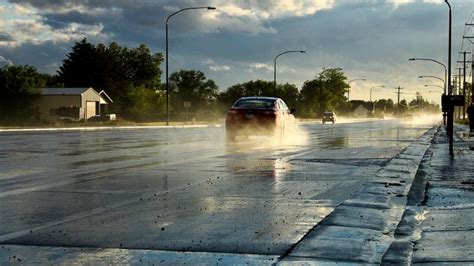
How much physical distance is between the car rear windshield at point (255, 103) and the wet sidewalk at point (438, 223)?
12033 mm

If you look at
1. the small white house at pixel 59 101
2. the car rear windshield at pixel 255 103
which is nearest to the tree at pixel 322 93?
the small white house at pixel 59 101

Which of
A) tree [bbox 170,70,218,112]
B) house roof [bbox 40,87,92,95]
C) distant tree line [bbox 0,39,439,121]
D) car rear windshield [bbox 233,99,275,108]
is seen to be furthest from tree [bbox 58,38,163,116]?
car rear windshield [bbox 233,99,275,108]

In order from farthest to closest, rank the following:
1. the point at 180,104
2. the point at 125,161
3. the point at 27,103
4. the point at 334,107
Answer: the point at 334,107 < the point at 180,104 < the point at 27,103 < the point at 125,161

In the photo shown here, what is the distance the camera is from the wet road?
658 cm

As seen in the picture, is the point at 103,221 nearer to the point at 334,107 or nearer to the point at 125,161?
the point at 125,161

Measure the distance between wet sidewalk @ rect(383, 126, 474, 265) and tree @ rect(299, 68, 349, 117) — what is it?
430 ft

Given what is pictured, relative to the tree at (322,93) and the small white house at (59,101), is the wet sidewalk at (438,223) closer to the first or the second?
the small white house at (59,101)

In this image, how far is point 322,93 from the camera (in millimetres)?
154250

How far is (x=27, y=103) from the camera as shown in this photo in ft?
255

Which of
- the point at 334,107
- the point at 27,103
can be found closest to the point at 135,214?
the point at 27,103

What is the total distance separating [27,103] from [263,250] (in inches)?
2999

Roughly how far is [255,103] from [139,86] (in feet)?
290

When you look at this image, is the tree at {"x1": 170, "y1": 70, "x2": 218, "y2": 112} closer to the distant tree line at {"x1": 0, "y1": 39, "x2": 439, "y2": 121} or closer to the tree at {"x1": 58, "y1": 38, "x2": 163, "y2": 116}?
the distant tree line at {"x1": 0, "y1": 39, "x2": 439, "y2": 121}

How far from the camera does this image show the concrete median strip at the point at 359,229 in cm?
580
